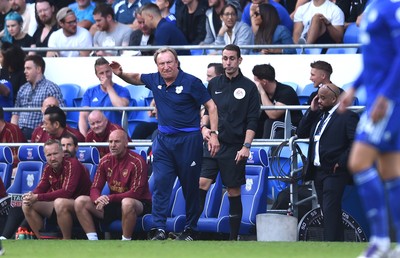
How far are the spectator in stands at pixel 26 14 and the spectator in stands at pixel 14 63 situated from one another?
2.67m

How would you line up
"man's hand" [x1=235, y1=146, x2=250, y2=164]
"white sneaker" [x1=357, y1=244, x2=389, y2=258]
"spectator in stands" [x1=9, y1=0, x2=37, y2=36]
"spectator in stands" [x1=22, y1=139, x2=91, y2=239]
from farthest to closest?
"spectator in stands" [x1=9, y1=0, x2=37, y2=36], "spectator in stands" [x1=22, y1=139, x2=91, y2=239], "man's hand" [x1=235, y1=146, x2=250, y2=164], "white sneaker" [x1=357, y1=244, x2=389, y2=258]

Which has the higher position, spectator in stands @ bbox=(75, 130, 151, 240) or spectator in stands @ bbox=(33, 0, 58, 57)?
spectator in stands @ bbox=(33, 0, 58, 57)

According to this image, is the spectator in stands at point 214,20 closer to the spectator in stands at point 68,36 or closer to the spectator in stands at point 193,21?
the spectator in stands at point 193,21

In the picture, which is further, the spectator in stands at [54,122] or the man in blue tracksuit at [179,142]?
the spectator in stands at [54,122]

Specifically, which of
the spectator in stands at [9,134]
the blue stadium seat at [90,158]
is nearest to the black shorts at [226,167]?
the blue stadium seat at [90,158]

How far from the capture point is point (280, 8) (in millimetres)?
17609

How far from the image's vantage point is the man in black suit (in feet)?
42.6

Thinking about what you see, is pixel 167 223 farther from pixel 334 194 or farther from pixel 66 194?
pixel 334 194

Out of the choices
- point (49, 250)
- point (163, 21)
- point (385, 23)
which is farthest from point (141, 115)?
point (385, 23)

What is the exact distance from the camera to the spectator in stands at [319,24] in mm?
17281

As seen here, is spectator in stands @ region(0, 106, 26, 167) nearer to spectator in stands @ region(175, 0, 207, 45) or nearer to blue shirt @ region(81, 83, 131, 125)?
blue shirt @ region(81, 83, 131, 125)

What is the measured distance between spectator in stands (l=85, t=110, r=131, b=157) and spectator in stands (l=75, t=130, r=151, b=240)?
0.96 metres

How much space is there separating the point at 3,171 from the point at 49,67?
3.51 m

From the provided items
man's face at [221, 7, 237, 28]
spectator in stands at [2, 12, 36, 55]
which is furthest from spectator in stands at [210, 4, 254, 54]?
spectator in stands at [2, 12, 36, 55]
